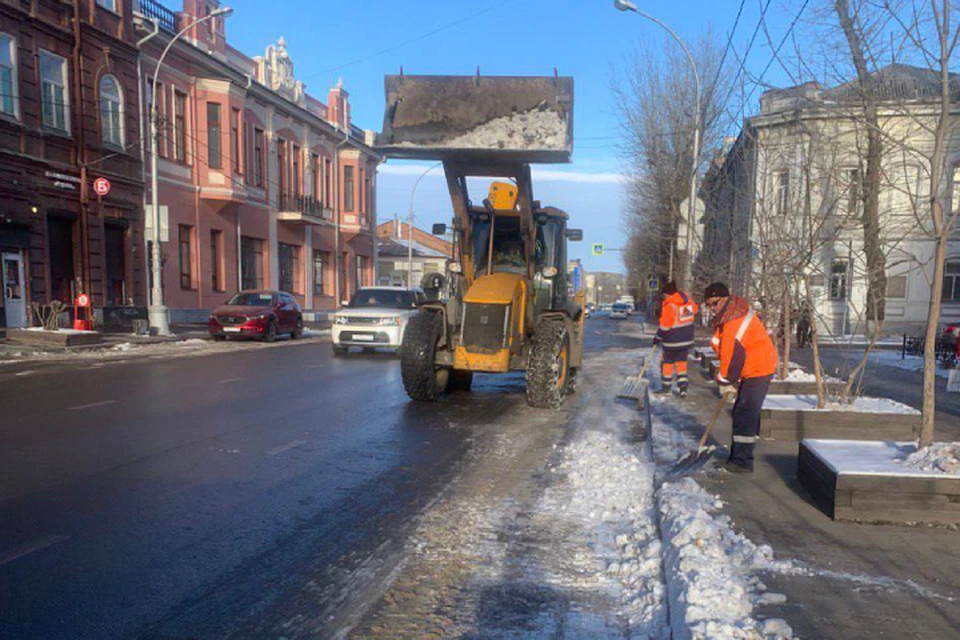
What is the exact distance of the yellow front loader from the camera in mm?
7625

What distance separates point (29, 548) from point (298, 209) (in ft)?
96.8

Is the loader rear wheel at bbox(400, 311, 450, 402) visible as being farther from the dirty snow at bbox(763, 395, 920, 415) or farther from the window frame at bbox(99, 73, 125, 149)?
the window frame at bbox(99, 73, 125, 149)

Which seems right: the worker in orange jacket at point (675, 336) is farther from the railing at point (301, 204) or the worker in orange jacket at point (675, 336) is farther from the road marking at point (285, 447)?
the railing at point (301, 204)

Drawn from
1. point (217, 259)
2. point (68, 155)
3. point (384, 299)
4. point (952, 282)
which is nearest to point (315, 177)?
point (217, 259)

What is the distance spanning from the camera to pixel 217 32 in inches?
1054

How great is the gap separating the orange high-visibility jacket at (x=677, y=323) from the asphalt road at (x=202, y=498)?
8.19ft

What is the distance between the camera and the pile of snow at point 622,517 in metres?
3.27

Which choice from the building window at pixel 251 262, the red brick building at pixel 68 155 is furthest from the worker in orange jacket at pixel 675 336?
the building window at pixel 251 262

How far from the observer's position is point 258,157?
95.9ft

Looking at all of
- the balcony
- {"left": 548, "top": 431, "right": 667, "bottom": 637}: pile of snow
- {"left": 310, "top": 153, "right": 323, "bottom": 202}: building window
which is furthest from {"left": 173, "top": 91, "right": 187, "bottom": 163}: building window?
{"left": 548, "top": 431, "right": 667, "bottom": 637}: pile of snow

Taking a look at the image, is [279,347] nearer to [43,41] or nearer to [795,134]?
[43,41]

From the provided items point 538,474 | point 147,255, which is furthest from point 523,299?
point 147,255

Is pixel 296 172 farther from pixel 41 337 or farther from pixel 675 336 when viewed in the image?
pixel 675 336

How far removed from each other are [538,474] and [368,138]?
38492 millimetres
